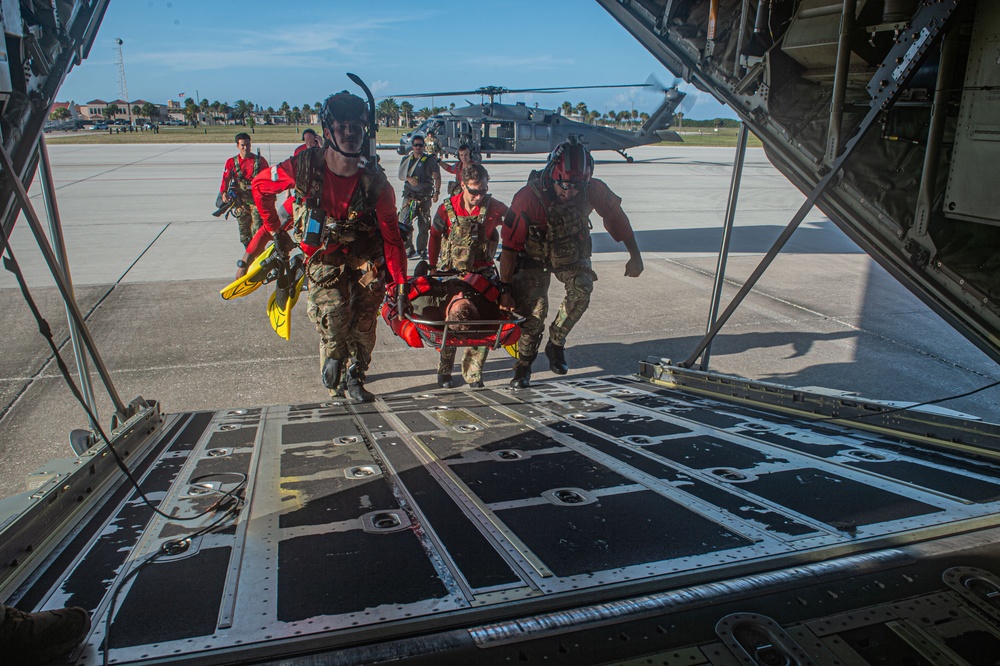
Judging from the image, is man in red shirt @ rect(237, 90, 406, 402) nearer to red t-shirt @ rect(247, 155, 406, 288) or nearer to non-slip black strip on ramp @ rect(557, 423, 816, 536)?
red t-shirt @ rect(247, 155, 406, 288)

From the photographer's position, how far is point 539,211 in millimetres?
5691

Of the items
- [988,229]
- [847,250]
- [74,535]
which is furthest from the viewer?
[847,250]

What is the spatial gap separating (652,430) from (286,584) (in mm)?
2462

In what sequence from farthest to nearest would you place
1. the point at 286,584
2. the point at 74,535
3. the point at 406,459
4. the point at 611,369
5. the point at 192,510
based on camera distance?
1. the point at 611,369
2. the point at 406,459
3. the point at 192,510
4. the point at 74,535
5. the point at 286,584

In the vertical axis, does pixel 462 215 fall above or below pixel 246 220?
above

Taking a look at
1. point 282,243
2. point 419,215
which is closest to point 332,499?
point 282,243

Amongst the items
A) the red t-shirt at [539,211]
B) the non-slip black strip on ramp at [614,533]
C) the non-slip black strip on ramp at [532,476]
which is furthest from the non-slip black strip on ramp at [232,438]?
the red t-shirt at [539,211]

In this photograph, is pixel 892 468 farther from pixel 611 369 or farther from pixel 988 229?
pixel 611 369

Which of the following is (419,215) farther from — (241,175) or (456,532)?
(456,532)

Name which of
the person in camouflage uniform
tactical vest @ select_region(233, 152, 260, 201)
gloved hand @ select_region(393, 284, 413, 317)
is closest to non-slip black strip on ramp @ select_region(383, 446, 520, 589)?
gloved hand @ select_region(393, 284, 413, 317)

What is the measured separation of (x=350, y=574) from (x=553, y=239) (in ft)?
12.5

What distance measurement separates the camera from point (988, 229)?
3348 mm

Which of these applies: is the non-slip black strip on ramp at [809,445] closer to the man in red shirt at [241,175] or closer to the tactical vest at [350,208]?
the tactical vest at [350,208]

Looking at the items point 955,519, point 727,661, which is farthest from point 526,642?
point 955,519
